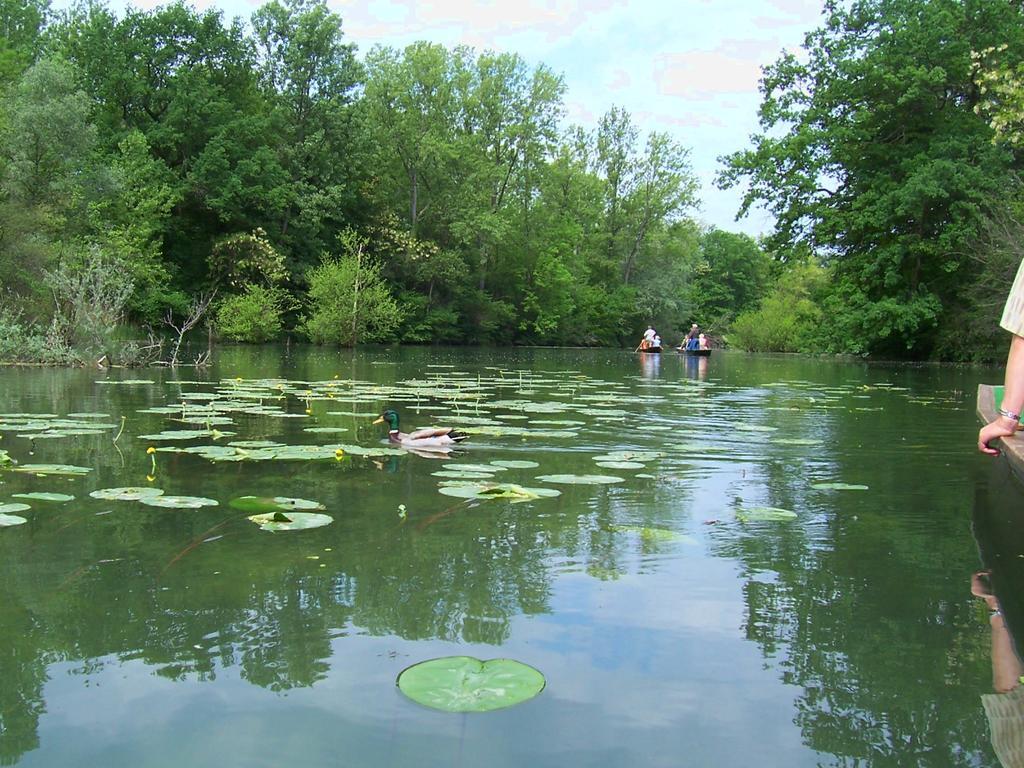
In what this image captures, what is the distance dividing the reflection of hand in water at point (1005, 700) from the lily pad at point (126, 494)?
3.39 meters

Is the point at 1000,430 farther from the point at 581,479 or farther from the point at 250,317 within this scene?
the point at 250,317

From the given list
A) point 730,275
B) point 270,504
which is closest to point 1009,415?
point 270,504

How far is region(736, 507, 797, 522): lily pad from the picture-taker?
13.0 feet

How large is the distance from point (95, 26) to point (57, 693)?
3892cm

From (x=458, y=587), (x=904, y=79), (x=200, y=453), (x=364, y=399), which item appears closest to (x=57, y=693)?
(x=458, y=587)

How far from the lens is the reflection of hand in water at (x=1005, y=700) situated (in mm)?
1785

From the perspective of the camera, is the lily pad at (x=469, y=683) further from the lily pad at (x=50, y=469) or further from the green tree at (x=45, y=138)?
the green tree at (x=45, y=138)

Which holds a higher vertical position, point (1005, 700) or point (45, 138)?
point (45, 138)

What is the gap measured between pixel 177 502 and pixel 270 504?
419 millimetres

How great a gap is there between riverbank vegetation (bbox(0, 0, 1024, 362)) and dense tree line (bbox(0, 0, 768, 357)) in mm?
128

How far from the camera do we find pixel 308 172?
3791cm

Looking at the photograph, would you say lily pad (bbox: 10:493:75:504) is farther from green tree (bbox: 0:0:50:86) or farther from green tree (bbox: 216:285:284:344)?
green tree (bbox: 0:0:50:86)

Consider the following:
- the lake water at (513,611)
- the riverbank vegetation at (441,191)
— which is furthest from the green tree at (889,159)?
the lake water at (513,611)

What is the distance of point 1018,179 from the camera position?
24.0 m
